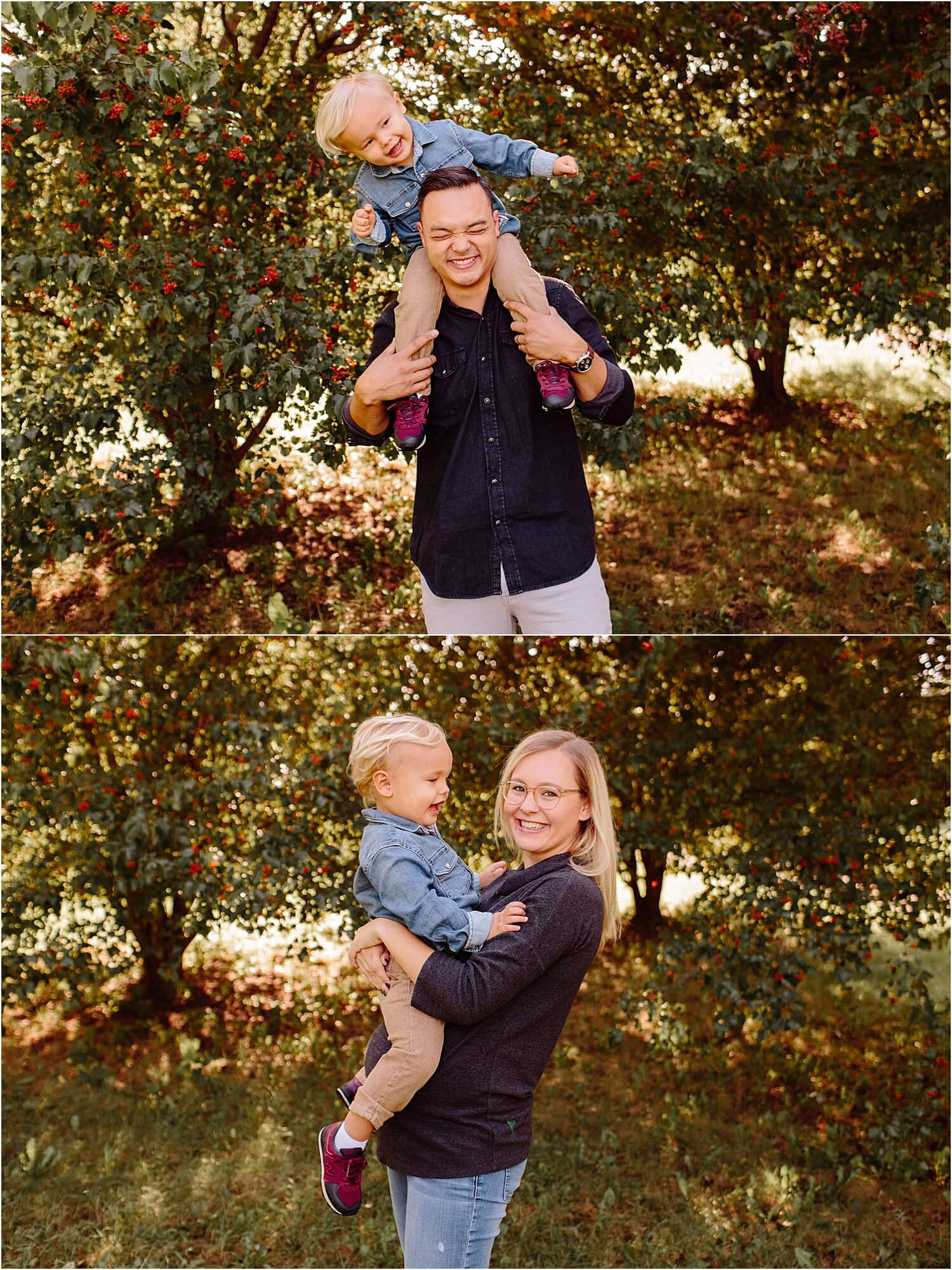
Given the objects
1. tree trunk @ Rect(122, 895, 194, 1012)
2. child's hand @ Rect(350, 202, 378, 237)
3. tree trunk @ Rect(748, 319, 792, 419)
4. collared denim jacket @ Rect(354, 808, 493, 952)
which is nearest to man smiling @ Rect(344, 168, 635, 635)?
child's hand @ Rect(350, 202, 378, 237)

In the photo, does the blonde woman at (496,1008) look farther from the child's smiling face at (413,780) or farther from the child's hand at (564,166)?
the child's hand at (564,166)

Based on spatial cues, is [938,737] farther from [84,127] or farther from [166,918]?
[84,127]

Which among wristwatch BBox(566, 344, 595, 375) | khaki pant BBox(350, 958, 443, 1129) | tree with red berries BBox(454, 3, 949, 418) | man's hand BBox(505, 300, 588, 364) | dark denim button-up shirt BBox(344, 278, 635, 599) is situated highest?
tree with red berries BBox(454, 3, 949, 418)

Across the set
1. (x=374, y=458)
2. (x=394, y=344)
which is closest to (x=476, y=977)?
(x=394, y=344)

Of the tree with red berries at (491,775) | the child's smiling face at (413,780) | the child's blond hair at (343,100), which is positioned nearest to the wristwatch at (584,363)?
the child's blond hair at (343,100)

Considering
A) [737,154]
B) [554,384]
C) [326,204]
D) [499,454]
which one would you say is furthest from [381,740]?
[737,154]

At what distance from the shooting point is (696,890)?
481 centimetres

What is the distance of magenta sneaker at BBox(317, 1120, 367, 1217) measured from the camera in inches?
84.4

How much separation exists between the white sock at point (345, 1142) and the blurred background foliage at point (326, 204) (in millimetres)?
2548

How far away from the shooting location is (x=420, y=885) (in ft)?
6.44

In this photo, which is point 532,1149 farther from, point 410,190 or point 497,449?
point 410,190

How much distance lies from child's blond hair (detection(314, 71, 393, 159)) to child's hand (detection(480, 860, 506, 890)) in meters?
1.64

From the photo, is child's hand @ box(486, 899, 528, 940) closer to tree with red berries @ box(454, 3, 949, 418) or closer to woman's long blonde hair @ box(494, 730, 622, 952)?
woman's long blonde hair @ box(494, 730, 622, 952)

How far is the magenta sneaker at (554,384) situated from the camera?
2.25 m
